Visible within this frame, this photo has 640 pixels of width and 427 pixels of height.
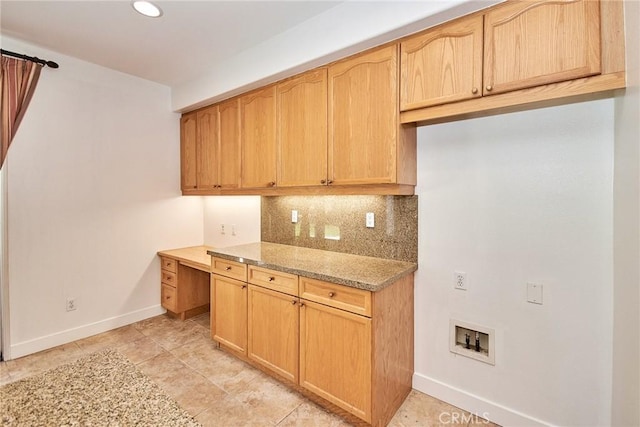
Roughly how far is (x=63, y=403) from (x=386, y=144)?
271 centimetres

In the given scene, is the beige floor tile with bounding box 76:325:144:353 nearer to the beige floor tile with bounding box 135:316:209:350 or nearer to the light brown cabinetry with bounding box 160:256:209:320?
the beige floor tile with bounding box 135:316:209:350

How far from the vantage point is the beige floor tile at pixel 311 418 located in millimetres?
1840

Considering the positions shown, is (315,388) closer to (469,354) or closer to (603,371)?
(469,354)

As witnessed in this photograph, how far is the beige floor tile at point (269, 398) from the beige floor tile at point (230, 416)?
0.03 meters

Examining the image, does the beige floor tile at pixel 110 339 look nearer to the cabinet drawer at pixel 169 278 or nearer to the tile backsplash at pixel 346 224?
the cabinet drawer at pixel 169 278

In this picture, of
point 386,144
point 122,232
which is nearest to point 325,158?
point 386,144

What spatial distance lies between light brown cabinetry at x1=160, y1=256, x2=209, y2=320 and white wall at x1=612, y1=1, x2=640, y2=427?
136 inches

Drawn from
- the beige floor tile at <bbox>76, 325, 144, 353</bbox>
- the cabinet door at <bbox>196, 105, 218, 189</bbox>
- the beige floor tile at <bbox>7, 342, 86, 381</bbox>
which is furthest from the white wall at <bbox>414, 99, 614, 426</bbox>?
the beige floor tile at <bbox>7, 342, 86, 381</bbox>

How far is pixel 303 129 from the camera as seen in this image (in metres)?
2.35

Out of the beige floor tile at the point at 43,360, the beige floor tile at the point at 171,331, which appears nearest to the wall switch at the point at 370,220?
the beige floor tile at the point at 171,331

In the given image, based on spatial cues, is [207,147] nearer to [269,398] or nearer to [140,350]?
[140,350]

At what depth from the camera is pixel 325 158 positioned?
7.34 ft

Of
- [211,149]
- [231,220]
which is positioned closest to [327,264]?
[231,220]

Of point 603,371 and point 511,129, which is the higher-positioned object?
point 511,129
